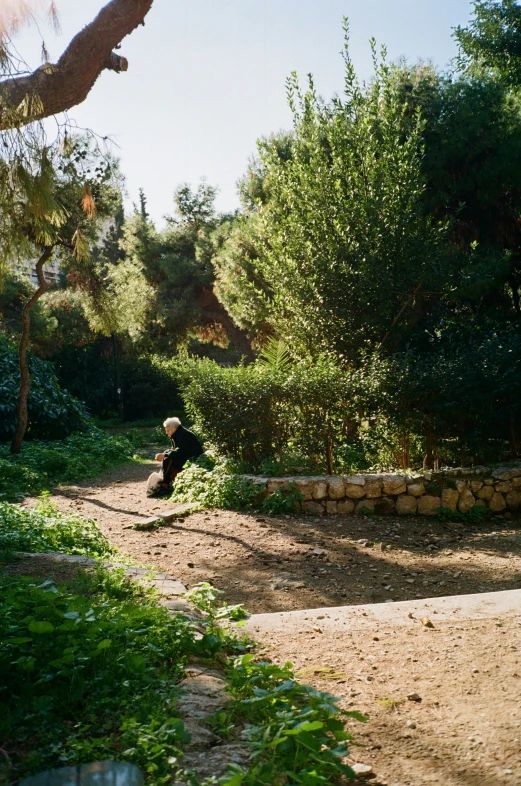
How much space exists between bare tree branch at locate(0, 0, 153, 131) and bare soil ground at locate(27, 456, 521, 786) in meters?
3.72

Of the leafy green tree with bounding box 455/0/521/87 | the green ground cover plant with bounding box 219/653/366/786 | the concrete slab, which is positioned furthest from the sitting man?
the leafy green tree with bounding box 455/0/521/87

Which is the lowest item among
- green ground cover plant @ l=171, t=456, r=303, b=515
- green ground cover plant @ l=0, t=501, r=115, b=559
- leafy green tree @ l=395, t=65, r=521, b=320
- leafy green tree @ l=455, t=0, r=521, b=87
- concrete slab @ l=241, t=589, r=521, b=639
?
concrete slab @ l=241, t=589, r=521, b=639

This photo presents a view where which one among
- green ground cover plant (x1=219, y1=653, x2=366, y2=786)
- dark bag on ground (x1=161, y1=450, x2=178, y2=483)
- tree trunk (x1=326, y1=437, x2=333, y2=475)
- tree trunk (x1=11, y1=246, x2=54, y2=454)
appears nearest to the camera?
green ground cover plant (x1=219, y1=653, x2=366, y2=786)

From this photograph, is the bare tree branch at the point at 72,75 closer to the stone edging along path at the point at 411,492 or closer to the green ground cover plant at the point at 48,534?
the green ground cover plant at the point at 48,534

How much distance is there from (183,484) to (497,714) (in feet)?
23.1

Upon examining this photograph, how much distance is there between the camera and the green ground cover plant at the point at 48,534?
20.5 feet

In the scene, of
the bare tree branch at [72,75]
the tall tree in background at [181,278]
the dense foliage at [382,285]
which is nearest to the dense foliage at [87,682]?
the bare tree branch at [72,75]

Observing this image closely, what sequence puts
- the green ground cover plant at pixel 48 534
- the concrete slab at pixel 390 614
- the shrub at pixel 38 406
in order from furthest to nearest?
the shrub at pixel 38 406
the green ground cover plant at pixel 48 534
the concrete slab at pixel 390 614

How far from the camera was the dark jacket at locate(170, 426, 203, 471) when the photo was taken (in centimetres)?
1020

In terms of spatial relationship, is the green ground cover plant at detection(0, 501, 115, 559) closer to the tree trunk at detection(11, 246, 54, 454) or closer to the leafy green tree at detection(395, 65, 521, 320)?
the tree trunk at detection(11, 246, 54, 454)

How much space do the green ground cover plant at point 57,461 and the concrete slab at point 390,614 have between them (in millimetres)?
6580

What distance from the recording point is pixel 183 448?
10.3 meters

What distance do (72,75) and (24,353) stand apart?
8.83 metres

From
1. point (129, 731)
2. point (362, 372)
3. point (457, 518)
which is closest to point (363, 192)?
point (362, 372)
